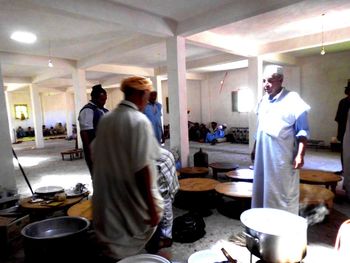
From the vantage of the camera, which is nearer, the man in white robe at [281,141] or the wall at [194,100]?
the man in white robe at [281,141]

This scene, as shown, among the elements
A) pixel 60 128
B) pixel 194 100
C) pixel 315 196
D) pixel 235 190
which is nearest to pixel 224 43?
pixel 235 190

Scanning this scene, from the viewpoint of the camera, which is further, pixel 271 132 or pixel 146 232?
pixel 271 132

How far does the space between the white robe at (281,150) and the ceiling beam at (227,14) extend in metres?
1.80

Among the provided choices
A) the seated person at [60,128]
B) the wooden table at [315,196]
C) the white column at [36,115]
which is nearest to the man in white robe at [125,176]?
the wooden table at [315,196]

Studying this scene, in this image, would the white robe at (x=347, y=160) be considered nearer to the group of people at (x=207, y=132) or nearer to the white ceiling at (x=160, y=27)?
→ the white ceiling at (x=160, y=27)

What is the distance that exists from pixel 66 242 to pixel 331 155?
6605 millimetres

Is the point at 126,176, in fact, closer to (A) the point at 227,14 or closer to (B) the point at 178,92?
(A) the point at 227,14

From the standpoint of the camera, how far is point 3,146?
340cm

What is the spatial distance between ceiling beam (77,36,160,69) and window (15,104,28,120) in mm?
9949

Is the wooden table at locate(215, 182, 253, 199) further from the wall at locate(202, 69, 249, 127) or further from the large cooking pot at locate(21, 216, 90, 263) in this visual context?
the wall at locate(202, 69, 249, 127)

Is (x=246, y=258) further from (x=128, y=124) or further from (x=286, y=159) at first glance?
(x=128, y=124)

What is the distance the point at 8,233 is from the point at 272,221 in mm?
2456

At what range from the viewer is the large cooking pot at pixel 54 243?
1.92 metres

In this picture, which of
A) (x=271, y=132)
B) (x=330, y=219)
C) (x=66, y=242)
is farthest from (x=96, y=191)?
(x=330, y=219)
